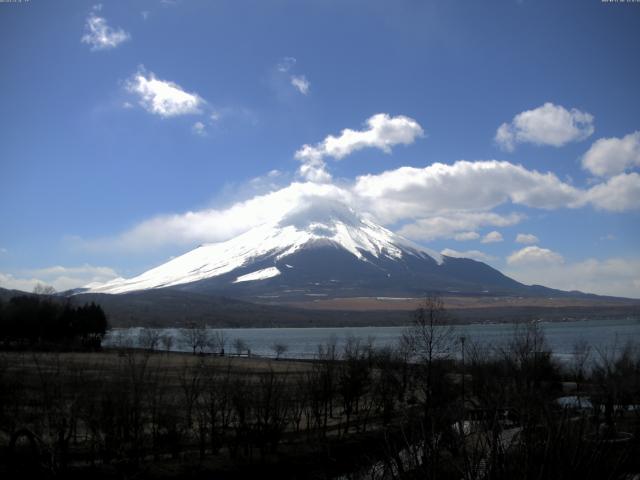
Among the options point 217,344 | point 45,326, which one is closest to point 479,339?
point 217,344

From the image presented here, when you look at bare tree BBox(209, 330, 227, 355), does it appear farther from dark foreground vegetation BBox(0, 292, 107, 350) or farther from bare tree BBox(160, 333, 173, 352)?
dark foreground vegetation BBox(0, 292, 107, 350)

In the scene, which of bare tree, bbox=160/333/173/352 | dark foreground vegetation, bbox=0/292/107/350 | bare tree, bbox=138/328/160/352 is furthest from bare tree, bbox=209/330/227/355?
dark foreground vegetation, bbox=0/292/107/350

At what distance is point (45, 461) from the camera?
1322 cm

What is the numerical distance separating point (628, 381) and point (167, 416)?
70.0ft

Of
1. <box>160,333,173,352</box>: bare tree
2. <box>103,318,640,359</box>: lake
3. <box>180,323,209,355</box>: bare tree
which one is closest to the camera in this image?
<box>103,318,640,359</box>: lake

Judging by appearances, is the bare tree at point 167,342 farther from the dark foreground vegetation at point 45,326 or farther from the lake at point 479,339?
the dark foreground vegetation at point 45,326

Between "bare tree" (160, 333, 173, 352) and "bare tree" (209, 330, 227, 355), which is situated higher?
"bare tree" (160, 333, 173, 352)

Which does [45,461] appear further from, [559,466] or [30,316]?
[30,316]

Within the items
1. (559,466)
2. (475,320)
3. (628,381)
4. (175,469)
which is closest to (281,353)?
(628,381)

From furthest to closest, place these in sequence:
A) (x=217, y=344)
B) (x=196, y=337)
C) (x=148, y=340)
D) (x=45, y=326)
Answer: (x=217, y=344) < (x=196, y=337) < (x=148, y=340) < (x=45, y=326)

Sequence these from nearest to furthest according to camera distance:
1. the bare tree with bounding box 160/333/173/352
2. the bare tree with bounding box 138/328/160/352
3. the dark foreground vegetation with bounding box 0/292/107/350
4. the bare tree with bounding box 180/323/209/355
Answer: the dark foreground vegetation with bounding box 0/292/107/350 < the bare tree with bounding box 138/328/160/352 < the bare tree with bounding box 160/333/173/352 < the bare tree with bounding box 180/323/209/355

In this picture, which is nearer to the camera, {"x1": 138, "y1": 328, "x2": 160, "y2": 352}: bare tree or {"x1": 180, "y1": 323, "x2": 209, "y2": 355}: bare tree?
{"x1": 138, "y1": 328, "x2": 160, "y2": 352}: bare tree

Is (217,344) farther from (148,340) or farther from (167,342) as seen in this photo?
(148,340)

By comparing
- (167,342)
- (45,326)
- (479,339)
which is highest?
(45,326)
